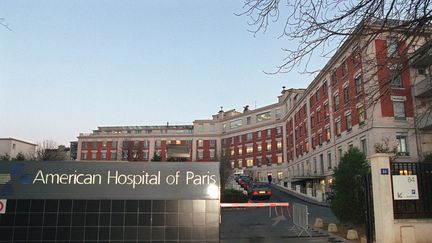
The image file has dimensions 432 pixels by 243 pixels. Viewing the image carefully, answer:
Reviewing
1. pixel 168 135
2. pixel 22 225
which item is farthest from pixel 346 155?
pixel 168 135

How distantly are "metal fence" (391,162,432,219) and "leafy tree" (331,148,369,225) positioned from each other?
100 inches

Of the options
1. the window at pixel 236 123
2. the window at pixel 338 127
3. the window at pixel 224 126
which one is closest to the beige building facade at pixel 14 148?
the window at pixel 224 126

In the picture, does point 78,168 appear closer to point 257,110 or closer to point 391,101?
point 391,101

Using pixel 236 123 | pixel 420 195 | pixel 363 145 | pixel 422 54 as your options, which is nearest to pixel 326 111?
pixel 363 145

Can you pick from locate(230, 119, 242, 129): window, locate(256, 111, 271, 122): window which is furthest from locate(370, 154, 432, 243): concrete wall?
locate(230, 119, 242, 129): window

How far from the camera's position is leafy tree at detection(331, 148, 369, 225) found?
48.5 ft

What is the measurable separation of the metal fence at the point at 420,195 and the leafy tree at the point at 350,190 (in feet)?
8.34

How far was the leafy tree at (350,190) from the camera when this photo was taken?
14.8 metres

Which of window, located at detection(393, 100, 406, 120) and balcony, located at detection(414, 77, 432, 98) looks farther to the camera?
window, located at detection(393, 100, 406, 120)

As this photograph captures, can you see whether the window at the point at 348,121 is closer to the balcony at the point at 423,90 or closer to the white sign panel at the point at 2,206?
the balcony at the point at 423,90

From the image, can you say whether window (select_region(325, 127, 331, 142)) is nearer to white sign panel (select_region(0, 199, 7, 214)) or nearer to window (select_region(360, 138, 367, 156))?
window (select_region(360, 138, 367, 156))

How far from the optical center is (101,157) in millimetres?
97062

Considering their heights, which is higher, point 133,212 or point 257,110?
point 257,110

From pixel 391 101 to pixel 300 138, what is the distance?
2611 centimetres
